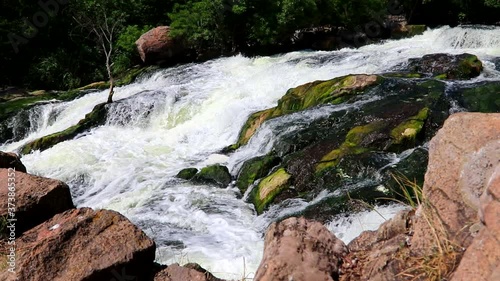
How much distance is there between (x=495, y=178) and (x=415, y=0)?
22.3 m

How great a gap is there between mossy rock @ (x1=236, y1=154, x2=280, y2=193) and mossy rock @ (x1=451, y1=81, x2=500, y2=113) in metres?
3.89

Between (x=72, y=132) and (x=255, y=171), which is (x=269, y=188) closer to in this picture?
(x=255, y=171)

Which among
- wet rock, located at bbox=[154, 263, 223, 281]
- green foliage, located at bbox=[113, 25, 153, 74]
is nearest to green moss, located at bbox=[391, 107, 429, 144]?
wet rock, located at bbox=[154, 263, 223, 281]

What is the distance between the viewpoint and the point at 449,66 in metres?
11.0

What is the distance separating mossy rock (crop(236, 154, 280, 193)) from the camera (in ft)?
26.5

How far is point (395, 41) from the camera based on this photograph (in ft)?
59.5

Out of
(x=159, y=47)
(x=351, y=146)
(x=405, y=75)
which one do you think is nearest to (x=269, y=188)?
(x=351, y=146)

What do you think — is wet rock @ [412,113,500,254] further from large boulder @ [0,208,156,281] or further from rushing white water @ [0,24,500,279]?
rushing white water @ [0,24,500,279]


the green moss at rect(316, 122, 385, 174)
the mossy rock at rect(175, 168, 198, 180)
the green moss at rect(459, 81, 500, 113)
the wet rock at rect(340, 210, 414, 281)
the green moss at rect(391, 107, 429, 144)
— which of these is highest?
the wet rock at rect(340, 210, 414, 281)

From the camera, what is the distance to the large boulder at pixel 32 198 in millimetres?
4559

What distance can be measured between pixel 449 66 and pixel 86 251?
32.5 ft

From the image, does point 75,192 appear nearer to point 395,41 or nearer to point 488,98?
point 488,98

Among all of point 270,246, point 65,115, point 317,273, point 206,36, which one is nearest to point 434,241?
point 317,273

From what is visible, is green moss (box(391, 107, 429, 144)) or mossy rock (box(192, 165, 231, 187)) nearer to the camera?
green moss (box(391, 107, 429, 144))
